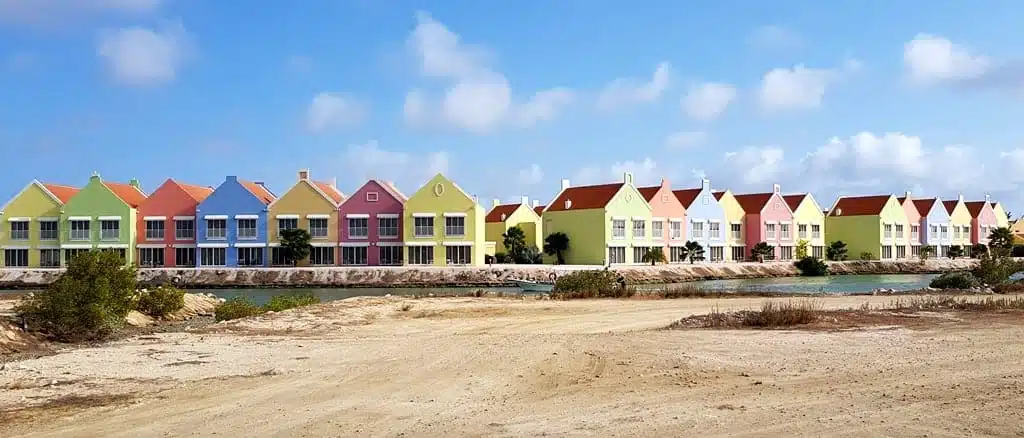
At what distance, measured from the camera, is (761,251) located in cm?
7600

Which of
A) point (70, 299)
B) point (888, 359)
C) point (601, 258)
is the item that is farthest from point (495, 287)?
point (888, 359)

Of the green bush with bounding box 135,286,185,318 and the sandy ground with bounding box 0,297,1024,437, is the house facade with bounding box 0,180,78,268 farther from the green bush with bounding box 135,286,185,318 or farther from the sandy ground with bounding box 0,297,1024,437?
the sandy ground with bounding box 0,297,1024,437

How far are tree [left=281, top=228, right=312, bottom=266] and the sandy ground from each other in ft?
144

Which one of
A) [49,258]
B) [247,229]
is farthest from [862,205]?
[49,258]

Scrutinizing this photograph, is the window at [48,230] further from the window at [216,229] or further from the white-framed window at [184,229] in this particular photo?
the window at [216,229]

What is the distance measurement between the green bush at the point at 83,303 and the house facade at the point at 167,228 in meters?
47.6

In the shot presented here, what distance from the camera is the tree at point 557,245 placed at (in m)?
69.3

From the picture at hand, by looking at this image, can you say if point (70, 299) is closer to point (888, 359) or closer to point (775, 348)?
point (775, 348)

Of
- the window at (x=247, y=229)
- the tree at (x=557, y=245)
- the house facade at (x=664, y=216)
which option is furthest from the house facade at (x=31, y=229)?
the house facade at (x=664, y=216)

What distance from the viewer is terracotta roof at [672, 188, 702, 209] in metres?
75.5

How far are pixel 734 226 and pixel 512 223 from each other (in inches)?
785

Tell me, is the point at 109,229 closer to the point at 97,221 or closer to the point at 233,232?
the point at 97,221

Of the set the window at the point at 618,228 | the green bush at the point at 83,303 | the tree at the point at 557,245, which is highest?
the window at the point at 618,228

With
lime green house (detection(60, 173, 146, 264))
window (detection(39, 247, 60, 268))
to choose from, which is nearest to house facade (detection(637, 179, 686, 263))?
lime green house (detection(60, 173, 146, 264))
